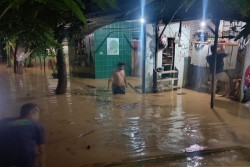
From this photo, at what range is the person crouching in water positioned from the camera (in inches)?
125

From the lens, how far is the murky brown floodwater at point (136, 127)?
203 inches

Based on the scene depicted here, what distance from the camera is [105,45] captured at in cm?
1550

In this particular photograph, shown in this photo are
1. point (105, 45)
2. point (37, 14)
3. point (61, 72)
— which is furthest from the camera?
point (105, 45)

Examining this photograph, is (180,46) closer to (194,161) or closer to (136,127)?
(136,127)

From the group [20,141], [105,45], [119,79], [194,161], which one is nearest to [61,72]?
[119,79]

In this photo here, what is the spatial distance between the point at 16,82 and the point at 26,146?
11868mm

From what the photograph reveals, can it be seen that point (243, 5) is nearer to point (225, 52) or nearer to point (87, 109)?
point (87, 109)

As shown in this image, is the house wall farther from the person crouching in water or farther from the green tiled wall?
the person crouching in water

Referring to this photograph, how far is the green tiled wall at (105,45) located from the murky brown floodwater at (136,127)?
13.7 ft

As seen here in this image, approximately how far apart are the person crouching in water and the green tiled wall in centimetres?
1216

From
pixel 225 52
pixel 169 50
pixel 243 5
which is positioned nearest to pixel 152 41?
pixel 169 50

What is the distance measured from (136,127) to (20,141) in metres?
4.18

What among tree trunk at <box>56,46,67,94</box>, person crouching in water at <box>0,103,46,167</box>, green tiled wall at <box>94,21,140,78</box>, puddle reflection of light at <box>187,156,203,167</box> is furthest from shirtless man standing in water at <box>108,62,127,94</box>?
person crouching in water at <box>0,103,46,167</box>

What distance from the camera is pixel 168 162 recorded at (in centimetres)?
497
